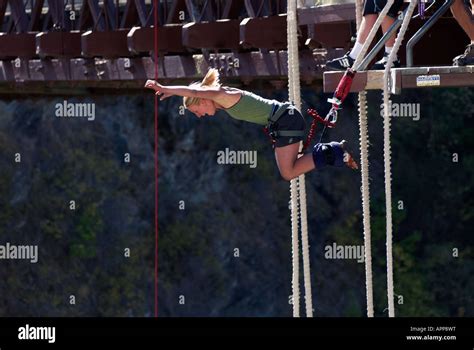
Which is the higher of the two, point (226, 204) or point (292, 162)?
point (292, 162)

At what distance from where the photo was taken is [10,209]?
3275 centimetres

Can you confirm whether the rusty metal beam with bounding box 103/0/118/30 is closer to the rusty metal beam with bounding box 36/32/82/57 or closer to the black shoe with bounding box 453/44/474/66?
the rusty metal beam with bounding box 36/32/82/57

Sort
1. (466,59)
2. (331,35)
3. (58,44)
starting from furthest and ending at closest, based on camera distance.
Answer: (58,44), (331,35), (466,59)

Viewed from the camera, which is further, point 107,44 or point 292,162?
point 107,44

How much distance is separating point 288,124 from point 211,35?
8.81 metres

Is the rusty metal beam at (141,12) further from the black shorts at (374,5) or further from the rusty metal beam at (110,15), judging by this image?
the black shorts at (374,5)

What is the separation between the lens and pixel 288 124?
12.5 m

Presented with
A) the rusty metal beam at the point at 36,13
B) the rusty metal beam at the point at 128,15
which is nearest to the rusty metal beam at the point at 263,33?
the rusty metal beam at the point at 128,15

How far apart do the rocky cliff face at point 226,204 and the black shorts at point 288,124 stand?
17.6 m

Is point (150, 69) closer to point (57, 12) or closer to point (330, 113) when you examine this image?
point (57, 12)

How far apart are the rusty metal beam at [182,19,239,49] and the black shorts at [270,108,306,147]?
27.8ft

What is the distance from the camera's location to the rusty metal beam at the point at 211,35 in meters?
21.0

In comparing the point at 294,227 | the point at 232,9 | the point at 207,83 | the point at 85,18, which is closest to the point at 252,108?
the point at 207,83

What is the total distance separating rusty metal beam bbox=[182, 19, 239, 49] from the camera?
21.0m
